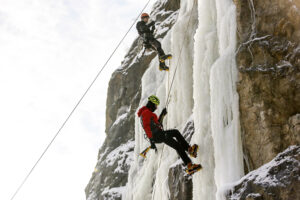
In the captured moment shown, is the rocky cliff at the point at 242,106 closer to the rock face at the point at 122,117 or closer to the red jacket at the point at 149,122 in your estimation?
the red jacket at the point at 149,122

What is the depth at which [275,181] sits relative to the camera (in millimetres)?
4598

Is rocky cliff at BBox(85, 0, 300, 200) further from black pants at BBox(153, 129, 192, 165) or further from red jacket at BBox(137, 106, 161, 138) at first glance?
red jacket at BBox(137, 106, 161, 138)

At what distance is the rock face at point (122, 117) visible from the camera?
1265cm

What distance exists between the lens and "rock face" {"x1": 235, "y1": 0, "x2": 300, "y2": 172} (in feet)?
16.6

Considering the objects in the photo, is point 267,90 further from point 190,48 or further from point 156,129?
point 190,48

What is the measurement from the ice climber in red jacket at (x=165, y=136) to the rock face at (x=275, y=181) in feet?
3.41

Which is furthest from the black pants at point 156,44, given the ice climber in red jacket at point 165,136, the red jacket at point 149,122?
the red jacket at point 149,122

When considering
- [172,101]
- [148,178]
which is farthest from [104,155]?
[172,101]

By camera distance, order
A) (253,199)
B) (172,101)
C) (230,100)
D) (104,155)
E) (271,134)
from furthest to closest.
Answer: (104,155)
(172,101)
(230,100)
(271,134)
(253,199)

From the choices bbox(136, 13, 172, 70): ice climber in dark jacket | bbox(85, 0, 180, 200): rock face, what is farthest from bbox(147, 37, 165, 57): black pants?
bbox(85, 0, 180, 200): rock face

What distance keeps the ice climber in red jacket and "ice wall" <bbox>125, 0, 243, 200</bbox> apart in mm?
183

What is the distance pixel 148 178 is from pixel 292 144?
478 cm

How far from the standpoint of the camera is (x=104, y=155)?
14117 mm

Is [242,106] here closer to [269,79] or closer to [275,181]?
[269,79]
